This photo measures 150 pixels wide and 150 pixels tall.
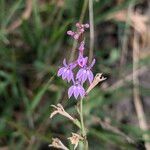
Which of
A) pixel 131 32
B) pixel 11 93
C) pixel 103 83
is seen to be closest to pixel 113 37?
pixel 131 32

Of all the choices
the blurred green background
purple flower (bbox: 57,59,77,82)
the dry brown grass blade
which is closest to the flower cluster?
purple flower (bbox: 57,59,77,82)

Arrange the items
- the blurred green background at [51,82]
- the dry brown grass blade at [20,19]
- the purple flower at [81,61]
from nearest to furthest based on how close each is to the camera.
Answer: the purple flower at [81,61] < the blurred green background at [51,82] < the dry brown grass blade at [20,19]

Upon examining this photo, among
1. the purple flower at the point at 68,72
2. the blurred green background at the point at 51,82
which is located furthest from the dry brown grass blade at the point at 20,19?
the purple flower at the point at 68,72

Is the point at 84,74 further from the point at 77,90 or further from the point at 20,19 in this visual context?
the point at 20,19

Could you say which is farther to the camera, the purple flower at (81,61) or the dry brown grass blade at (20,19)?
the dry brown grass blade at (20,19)

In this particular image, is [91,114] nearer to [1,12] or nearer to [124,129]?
[124,129]

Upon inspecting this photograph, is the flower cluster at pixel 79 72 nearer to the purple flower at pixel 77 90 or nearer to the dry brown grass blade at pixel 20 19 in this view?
the purple flower at pixel 77 90

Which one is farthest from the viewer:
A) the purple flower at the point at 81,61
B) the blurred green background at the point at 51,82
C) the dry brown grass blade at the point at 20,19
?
the dry brown grass blade at the point at 20,19

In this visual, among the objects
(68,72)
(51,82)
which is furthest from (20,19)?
(68,72)
